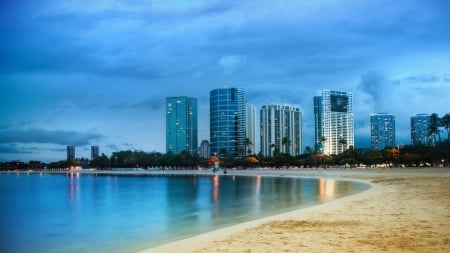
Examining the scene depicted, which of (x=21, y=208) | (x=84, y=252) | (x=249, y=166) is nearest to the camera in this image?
(x=84, y=252)

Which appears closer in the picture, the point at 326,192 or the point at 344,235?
the point at 344,235

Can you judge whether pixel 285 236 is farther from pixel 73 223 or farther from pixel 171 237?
pixel 73 223

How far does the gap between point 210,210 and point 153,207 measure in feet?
25.5

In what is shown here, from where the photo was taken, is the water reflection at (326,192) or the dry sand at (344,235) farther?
the water reflection at (326,192)

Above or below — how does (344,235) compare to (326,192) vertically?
above

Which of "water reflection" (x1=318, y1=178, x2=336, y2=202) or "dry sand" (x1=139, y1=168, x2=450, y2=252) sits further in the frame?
"water reflection" (x1=318, y1=178, x2=336, y2=202)

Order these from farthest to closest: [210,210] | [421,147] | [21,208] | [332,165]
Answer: [332,165] < [421,147] < [21,208] < [210,210]

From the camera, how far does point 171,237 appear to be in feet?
69.5

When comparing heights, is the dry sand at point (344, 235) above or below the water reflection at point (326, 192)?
above

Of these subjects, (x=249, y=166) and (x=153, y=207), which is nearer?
(x=153, y=207)

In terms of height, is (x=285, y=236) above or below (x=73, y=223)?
above

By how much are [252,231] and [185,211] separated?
1795 centimetres

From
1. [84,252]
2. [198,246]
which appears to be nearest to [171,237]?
[84,252]

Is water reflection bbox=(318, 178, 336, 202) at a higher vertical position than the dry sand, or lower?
lower
